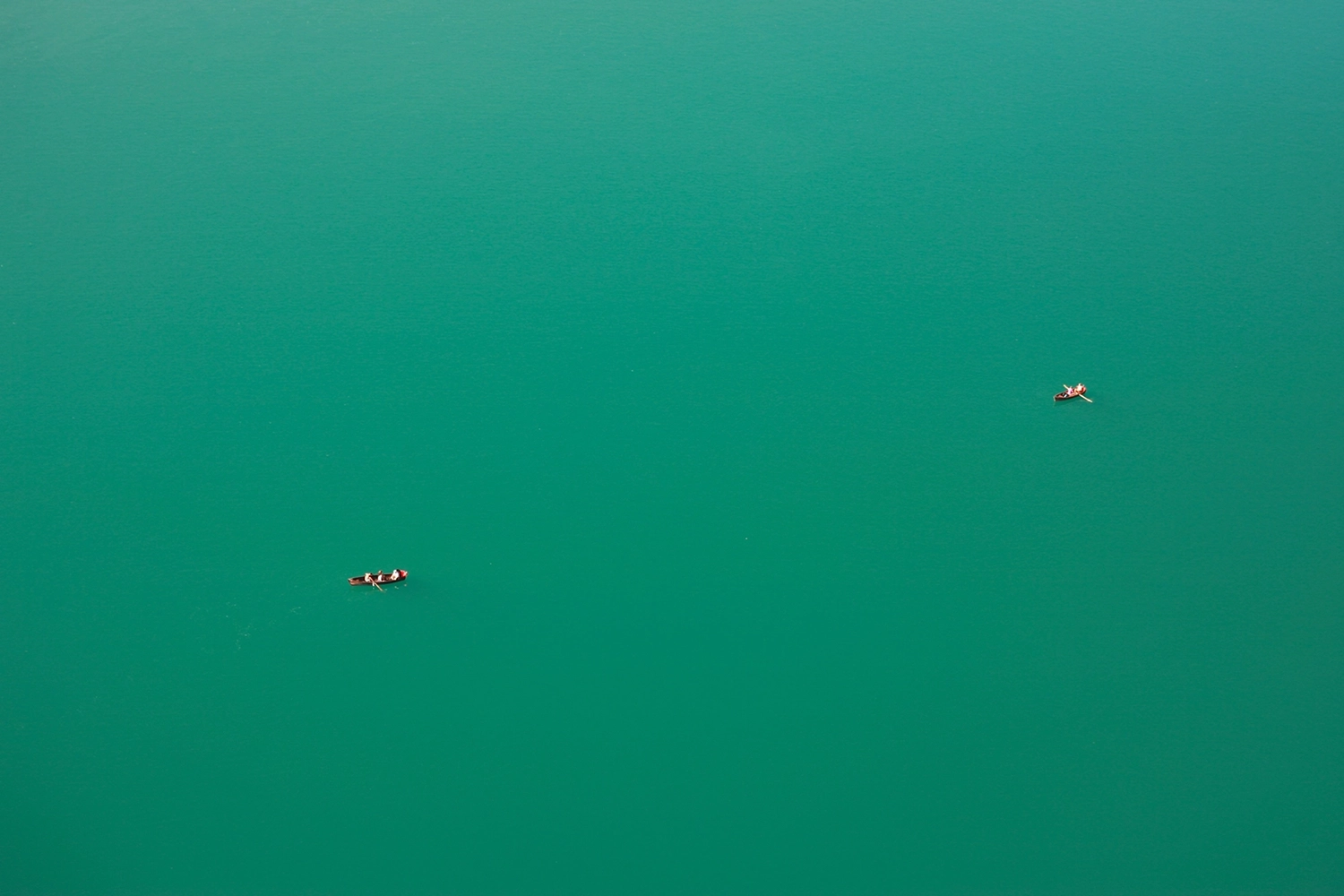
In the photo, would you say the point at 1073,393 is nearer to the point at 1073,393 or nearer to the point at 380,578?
the point at 1073,393

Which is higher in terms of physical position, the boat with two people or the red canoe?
the boat with two people

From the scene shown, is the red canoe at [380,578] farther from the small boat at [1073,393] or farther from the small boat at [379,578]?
the small boat at [1073,393]

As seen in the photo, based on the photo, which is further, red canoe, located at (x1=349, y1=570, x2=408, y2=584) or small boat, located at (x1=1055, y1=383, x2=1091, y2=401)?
small boat, located at (x1=1055, y1=383, x2=1091, y2=401)

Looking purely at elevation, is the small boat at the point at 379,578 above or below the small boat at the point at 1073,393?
below

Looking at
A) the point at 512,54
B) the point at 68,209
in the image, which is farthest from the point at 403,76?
the point at 68,209

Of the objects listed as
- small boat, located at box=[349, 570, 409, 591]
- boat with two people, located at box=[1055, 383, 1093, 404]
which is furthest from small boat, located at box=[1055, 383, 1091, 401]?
small boat, located at box=[349, 570, 409, 591]

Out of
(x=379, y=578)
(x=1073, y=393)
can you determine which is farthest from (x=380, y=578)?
(x=1073, y=393)

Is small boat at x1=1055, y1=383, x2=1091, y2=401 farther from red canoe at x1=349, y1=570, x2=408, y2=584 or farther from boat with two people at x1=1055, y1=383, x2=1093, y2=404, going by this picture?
red canoe at x1=349, y1=570, x2=408, y2=584

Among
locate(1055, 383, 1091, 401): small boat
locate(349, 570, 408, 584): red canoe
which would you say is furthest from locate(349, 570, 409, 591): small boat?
locate(1055, 383, 1091, 401): small boat

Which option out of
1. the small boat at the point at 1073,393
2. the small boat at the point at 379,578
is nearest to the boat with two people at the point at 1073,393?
the small boat at the point at 1073,393
